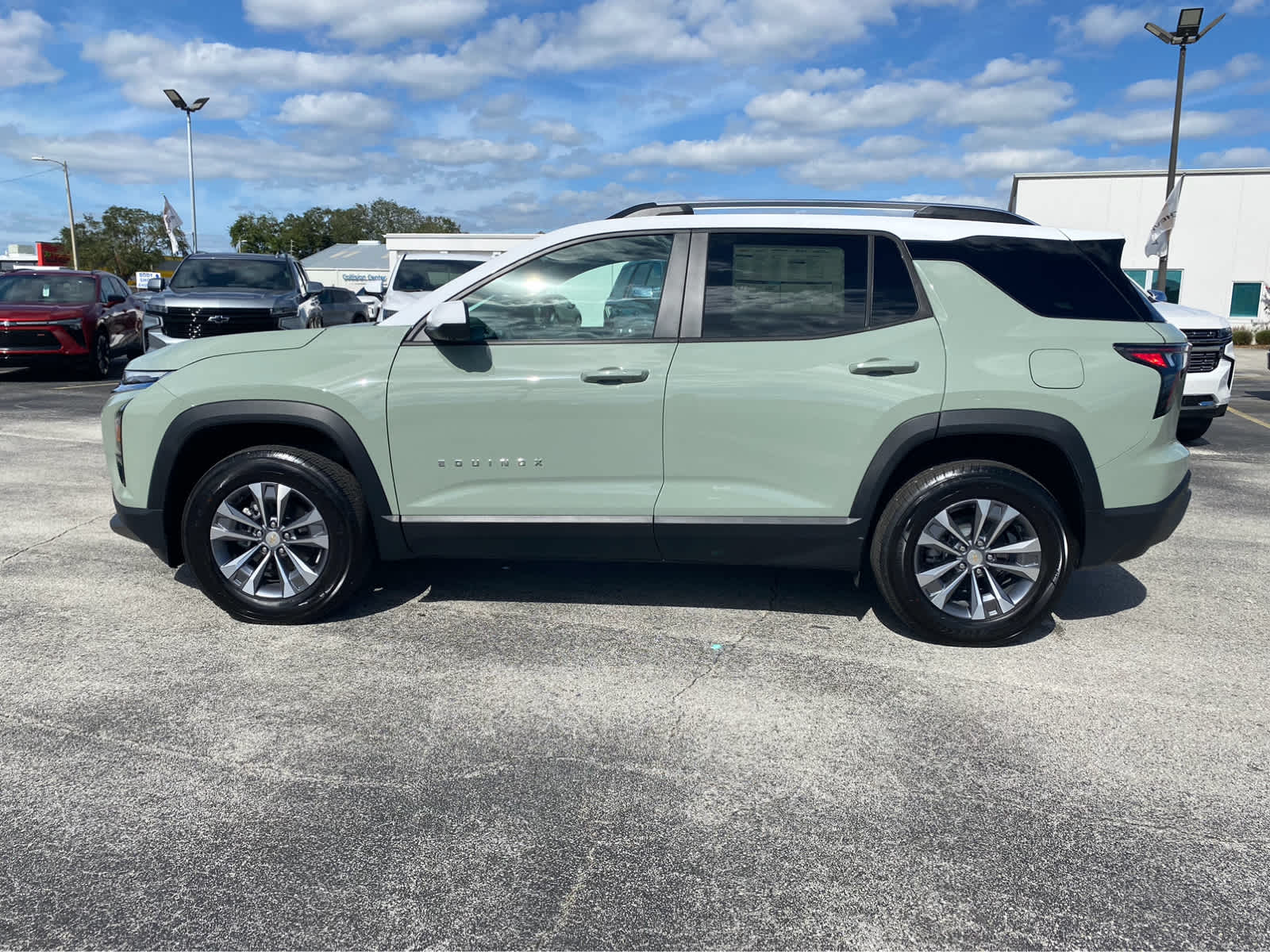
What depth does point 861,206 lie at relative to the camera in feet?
14.7

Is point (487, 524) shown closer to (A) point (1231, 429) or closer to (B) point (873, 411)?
(B) point (873, 411)

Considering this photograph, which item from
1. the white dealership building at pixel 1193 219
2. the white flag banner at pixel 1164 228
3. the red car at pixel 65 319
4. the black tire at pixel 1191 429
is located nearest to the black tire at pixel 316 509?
the black tire at pixel 1191 429

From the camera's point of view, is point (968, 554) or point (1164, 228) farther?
point (1164, 228)

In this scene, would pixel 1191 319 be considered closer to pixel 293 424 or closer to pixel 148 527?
pixel 293 424

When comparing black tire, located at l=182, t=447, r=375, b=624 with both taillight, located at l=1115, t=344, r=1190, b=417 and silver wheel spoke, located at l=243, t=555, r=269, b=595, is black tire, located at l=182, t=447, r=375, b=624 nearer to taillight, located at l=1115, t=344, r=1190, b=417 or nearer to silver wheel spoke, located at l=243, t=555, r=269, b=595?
silver wheel spoke, located at l=243, t=555, r=269, b=595

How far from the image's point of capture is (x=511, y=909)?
8.02 feet

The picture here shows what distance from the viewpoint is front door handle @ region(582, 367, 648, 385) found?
4.12 m

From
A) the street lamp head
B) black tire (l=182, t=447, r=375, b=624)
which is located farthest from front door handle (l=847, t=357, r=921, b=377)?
the street lamp head

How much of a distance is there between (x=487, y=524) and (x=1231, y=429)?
10423 millimetres

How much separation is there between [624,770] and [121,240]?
10145cm

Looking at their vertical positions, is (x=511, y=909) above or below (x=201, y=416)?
below

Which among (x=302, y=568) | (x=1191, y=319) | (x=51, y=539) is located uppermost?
(x=1191, y=319)

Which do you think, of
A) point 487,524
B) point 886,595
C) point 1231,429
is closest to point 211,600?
point 487,524

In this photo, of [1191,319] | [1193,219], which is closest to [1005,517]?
[1191,319]
